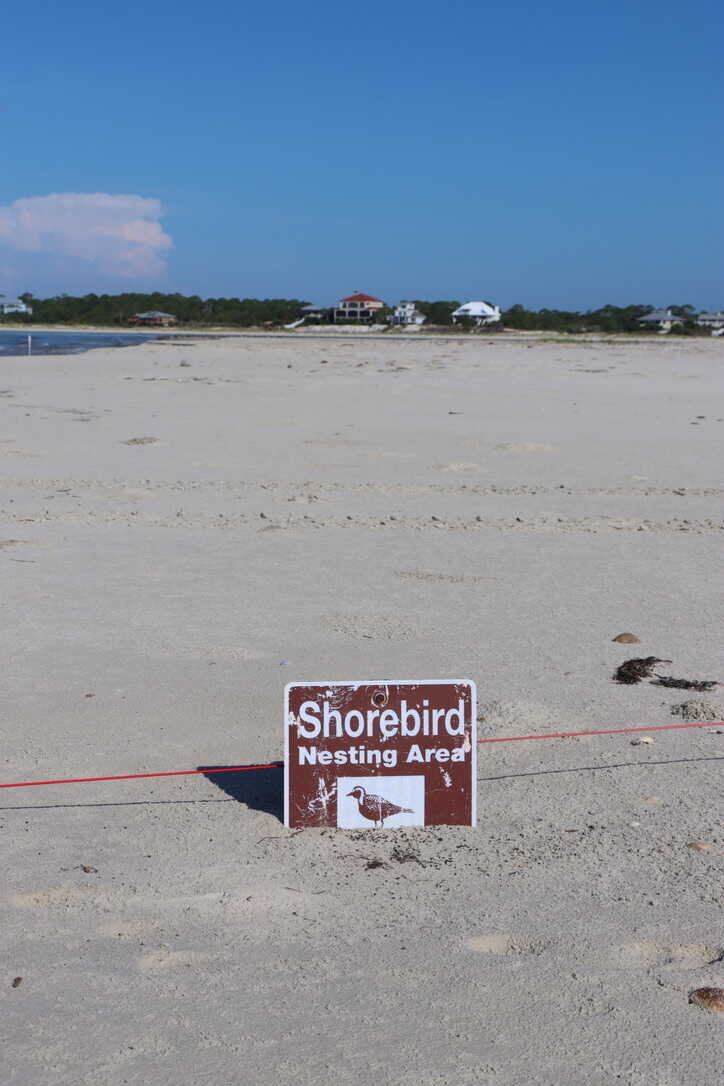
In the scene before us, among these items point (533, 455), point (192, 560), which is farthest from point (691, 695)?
point (533, 455)

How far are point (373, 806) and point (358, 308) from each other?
93.1 metres

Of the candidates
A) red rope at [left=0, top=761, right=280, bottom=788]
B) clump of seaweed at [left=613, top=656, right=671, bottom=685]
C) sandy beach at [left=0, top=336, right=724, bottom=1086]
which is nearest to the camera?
sandy beach at [left=0, top=336, right=724, bottom=1086]

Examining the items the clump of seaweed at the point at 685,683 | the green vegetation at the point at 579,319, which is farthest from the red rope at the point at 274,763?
the green vegetation at the point at 579,319

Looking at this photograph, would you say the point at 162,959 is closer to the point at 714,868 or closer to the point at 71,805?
the point at 71,805

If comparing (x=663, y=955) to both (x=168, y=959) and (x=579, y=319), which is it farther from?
(x=579, y=319)

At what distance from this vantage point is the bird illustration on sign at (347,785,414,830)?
3.63 m

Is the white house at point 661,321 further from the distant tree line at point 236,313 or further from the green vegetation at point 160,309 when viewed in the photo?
the green vegetation at point 160,309

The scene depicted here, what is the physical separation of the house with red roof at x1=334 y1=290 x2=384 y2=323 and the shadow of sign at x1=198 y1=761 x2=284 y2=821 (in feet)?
290

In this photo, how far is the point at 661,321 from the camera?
70.1 meters

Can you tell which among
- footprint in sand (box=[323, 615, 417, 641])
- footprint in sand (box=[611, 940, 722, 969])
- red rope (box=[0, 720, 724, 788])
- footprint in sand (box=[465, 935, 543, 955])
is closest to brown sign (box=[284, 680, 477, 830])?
red rope (box=[0, 720, 724, 788])

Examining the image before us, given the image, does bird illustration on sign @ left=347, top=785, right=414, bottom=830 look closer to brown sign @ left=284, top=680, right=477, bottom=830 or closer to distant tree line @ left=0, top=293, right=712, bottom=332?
brown sign @ left=284, top=680, right=477, bottom=830

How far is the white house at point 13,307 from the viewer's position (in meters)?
83.7

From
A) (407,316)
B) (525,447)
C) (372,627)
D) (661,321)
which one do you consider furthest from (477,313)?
(372,627)

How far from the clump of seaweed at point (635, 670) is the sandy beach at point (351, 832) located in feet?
0.24
